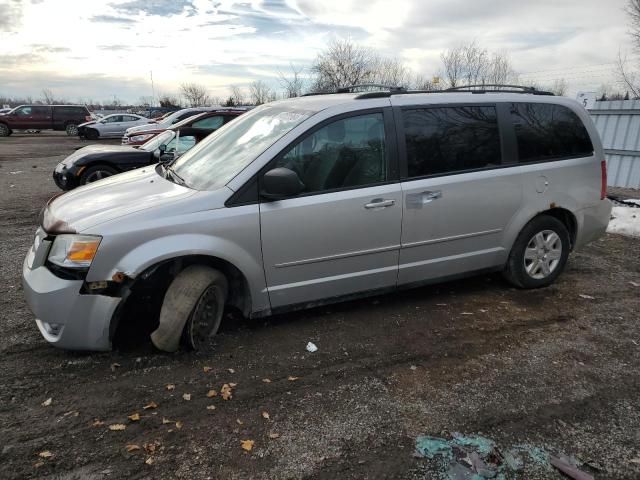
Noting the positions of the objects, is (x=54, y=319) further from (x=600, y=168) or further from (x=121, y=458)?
(x=600, y=168)

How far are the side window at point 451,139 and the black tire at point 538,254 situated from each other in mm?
805

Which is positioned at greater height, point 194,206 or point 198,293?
point 194,206

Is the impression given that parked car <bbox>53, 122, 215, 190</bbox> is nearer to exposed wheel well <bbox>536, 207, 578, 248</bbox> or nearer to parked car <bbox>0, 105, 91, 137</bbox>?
exposed wheel well <bbox>536, 207, 578, 248</bbox>

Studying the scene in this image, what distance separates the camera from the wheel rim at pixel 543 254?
4555 millimetres

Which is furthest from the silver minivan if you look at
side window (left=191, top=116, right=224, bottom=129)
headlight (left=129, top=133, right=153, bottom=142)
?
headlight (left=129, top=133, right=153, bottom=142)

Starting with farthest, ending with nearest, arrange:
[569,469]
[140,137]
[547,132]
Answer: [140,137] < [547,132] < [569,469]

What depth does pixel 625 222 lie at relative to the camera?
289 inches

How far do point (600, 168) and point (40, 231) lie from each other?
16.5ft

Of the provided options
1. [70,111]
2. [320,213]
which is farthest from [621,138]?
[70,111]

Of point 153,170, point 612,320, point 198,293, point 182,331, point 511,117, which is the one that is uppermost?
point 511,117

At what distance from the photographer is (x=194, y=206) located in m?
3.26

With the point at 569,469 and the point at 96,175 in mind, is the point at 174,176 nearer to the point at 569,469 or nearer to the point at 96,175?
the point at 569,469

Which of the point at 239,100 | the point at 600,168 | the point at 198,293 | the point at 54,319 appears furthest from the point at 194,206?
the point at 239,100

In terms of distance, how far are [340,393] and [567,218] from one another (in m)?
3.14
